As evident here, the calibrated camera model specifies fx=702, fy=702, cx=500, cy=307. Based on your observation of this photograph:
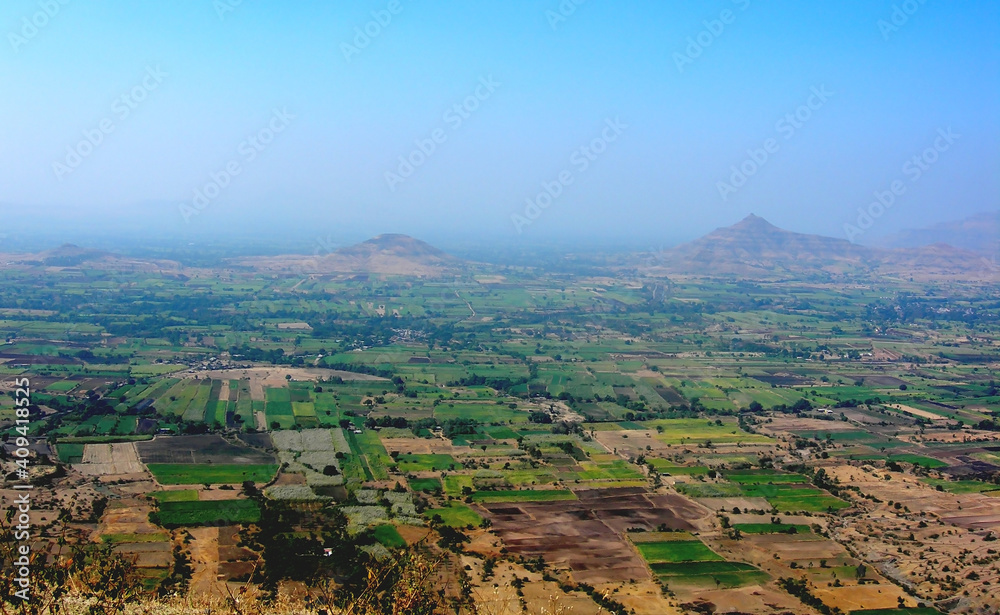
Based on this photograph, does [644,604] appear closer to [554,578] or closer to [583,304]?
[554,578]

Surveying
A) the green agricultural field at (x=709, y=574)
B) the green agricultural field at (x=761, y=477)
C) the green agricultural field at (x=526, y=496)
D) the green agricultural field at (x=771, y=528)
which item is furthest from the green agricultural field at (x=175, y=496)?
the green agricultural field at (x=761, y=477)

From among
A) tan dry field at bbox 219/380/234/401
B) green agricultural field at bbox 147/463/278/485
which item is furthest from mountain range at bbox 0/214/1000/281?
green agricultural field at bbox 147/463/278/485

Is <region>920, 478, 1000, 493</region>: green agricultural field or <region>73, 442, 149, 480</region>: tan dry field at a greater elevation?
<region>73, 442, 149, 480</region>: tan dry field

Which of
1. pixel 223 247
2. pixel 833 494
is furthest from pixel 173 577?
pixel 223 247

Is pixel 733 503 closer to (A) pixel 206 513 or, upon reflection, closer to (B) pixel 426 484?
(B) pixel 426 484

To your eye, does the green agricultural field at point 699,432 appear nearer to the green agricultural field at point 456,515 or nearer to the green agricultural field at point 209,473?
the green agricultural field at point 456,515

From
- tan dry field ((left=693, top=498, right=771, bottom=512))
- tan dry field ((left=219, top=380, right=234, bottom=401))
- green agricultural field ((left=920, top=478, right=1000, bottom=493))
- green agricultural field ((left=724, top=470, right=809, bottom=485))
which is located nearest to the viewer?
tan dry field ((left=693, top=498, right=771, bottom=512))

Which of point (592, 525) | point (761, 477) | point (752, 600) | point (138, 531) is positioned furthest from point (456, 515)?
point (761, 477)

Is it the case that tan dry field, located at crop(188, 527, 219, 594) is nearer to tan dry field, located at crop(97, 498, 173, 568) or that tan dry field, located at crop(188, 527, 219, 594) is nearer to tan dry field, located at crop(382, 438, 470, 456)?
tan dry field, located at crop(97, 498, 173, 568)
